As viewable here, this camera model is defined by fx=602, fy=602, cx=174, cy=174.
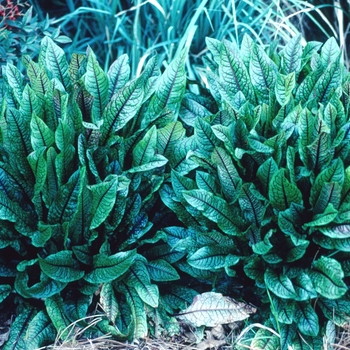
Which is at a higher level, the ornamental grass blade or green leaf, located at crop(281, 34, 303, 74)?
green leaf, located at crop(281, 34, 303, 74)

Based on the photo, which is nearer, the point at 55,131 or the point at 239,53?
the point at 55,131

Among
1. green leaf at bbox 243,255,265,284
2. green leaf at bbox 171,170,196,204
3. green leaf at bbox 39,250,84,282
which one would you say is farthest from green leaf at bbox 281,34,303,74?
green leaf at bbox 39,250,84,282

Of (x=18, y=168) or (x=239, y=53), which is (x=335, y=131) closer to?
(x=239, y=53)

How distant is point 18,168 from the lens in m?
2.26

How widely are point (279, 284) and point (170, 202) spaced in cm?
51

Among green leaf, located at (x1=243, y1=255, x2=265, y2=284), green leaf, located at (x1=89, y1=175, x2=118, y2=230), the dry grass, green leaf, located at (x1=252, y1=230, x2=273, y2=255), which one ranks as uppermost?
green leaf, located at (x1=89, y1=175, x2=118, y2=230)

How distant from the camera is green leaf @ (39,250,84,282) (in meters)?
2.10

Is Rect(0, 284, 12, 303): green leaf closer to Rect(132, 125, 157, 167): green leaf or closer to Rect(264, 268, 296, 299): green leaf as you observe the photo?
Rect(132, 125, 157, 167): green leaf

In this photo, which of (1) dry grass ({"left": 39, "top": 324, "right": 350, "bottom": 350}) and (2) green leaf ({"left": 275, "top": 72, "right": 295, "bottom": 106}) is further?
(2) green leaf ({"left": 275, "top": 72, "right": 295, "bottom": 106})

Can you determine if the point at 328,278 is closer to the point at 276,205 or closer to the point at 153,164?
the point at 276,205

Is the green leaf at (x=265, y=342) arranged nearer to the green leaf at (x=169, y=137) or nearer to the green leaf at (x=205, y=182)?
the green leaf at (x=205, y=182)

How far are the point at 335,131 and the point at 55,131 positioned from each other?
3.45ft

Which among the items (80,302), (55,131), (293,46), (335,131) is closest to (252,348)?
(80,302)

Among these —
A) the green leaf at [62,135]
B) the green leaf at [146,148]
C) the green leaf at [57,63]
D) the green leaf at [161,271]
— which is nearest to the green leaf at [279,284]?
the green leaf at [161,271]
